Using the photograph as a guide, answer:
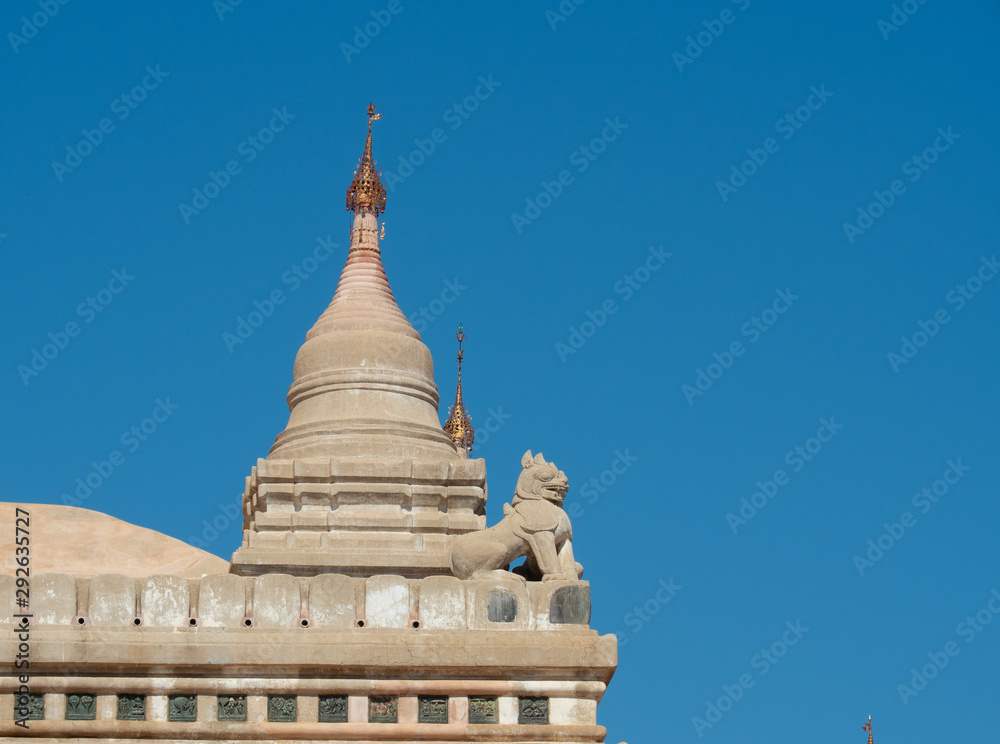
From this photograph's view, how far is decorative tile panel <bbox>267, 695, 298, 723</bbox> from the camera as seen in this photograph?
22172 millimetres

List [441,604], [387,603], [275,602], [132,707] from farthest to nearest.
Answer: [441,604] → [387,603] → [275,602] → [132,707]

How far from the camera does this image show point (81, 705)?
22078 millimetres

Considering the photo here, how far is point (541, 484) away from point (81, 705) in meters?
7.05

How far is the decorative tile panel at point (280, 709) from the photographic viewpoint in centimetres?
2217

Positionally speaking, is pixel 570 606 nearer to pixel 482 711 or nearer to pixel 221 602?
pixel 482 711

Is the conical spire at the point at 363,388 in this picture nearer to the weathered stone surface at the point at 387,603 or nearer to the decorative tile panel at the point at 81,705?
the weathered stone surface at the point at 387,603

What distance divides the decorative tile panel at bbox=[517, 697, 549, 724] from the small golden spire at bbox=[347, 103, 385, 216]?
26594mm

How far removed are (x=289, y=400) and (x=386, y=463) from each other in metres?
5.02

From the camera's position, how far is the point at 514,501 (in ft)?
83.1

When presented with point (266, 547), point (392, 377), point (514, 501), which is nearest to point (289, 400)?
point (392, 377)

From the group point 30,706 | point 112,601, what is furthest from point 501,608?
point 30,706

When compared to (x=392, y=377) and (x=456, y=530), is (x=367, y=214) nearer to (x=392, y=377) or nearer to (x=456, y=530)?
(x=392, y=377)

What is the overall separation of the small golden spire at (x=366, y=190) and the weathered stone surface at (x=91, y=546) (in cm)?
1415

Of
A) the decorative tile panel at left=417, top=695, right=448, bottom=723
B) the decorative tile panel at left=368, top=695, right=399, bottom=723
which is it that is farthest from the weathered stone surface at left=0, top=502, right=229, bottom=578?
the decorative tile panel at left=417, top=695, right=448, bottom=723
